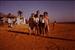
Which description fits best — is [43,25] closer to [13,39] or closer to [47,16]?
[47,16]

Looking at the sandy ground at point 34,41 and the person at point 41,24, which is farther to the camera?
the person at point 41,24

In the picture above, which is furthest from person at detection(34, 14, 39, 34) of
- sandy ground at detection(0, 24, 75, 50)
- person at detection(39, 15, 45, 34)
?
sandy ground at detection(0, 24, 75, 50)

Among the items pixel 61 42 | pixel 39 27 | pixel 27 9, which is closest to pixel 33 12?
pixel 27 9

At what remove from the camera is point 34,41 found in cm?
728

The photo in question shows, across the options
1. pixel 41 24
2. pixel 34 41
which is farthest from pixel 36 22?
pixel 34 41

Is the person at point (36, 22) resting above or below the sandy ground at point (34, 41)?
above

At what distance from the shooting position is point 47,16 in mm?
7477

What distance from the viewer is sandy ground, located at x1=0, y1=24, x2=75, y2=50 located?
6738 millimetres

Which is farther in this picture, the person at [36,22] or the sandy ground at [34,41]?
the person at [36,22]

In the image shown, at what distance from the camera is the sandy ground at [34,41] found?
674cm

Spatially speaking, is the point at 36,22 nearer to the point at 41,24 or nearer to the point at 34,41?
the point at 41,24

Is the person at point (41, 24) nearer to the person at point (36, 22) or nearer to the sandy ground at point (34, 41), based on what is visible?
the person at point (36, 22)

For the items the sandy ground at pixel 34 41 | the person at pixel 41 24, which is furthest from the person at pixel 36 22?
the sandy ground at pixel 34 41

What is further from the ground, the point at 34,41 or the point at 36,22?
the point at 36,22
